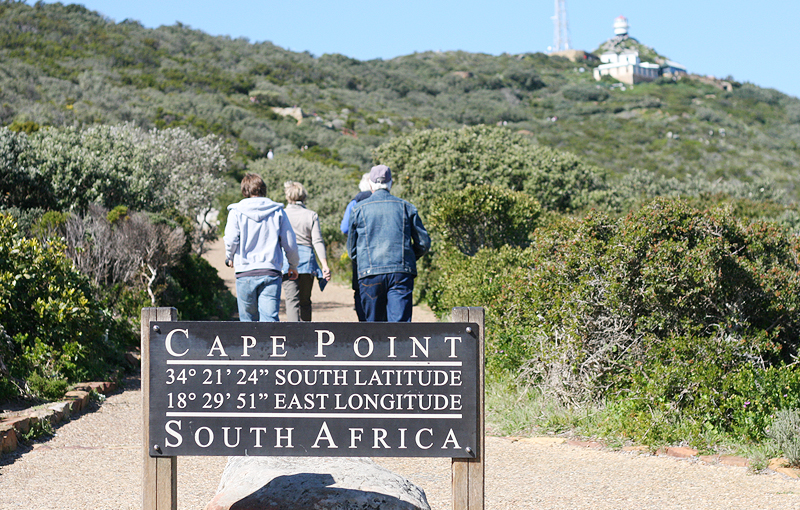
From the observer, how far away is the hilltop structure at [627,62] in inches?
4267

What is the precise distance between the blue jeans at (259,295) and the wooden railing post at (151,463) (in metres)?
2.55

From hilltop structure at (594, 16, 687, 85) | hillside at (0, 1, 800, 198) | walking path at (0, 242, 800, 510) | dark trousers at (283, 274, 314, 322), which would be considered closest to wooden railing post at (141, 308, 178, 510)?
walking path at (0, 242, 800, 510)

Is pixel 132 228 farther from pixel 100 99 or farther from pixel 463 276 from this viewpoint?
pixel 100 99

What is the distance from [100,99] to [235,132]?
286 inches

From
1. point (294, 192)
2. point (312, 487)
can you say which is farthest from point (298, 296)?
point (312, 487)

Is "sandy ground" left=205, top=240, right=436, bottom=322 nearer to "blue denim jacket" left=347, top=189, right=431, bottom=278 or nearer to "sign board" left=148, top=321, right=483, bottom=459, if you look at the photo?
"blue denim jacket" left=347, top=189, right=431, bottom=278

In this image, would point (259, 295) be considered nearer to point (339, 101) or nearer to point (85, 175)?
point (85, 175)

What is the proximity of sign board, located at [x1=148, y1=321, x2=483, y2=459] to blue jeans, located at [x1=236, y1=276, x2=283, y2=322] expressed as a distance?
259cm

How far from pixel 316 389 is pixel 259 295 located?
276 centimetres

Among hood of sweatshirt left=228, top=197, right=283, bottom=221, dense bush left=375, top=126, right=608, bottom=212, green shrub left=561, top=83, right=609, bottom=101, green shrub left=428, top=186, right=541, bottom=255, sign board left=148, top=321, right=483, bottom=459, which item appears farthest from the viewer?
green shrub left=561, top=83, right=609, bottom=101

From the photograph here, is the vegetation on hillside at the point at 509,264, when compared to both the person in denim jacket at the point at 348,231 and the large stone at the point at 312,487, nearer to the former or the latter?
the person in denim jacket at the point at 348,231

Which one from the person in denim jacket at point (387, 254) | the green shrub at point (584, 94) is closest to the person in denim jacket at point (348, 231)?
the person in denim jacket at point (387, 254)

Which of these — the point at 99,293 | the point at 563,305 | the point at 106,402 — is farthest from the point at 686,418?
the point at 99,293

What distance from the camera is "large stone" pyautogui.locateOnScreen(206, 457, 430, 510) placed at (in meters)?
3.17
